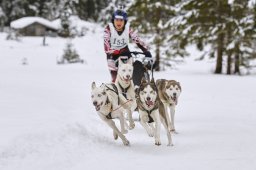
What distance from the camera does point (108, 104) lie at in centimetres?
654

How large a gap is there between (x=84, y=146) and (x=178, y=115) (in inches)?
194

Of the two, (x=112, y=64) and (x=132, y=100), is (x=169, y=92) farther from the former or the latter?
(x=112, y=64)

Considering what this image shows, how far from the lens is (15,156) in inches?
197

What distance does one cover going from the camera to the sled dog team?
6516mm

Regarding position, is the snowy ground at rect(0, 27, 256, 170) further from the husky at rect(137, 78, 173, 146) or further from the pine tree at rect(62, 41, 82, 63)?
the pine tree at rect(62, 41, 82, 63)

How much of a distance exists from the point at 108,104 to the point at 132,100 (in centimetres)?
121

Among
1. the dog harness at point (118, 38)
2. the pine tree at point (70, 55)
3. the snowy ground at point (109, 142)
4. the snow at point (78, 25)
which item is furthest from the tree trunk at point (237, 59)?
the snow at point (78, 25)

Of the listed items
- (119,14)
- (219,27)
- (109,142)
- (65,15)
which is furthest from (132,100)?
(65,15)

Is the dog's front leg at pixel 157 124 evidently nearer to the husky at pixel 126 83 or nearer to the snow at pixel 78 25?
the husky at pixel 126 83

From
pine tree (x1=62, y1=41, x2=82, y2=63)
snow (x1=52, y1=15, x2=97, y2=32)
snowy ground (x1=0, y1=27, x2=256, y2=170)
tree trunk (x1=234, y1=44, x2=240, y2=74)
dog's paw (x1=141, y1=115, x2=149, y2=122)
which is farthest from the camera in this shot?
snow (x1=52, y1=15, x2=97, y2=32)

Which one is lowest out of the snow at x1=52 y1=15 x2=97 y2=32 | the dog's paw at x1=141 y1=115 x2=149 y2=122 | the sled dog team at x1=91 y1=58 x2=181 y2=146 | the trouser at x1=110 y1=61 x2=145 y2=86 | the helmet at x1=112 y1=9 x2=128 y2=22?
the dog's paw at x1=141 y1=115 x2=149 y2=122

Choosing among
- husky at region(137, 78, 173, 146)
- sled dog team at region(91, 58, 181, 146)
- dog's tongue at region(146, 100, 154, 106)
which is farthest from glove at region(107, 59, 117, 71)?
dog's tongue at region(146, 100, 154, 106)

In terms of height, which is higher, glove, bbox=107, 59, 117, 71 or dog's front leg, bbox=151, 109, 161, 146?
glove, bbox=107, 59, 117, 71

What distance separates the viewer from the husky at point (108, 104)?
20.8 feet
